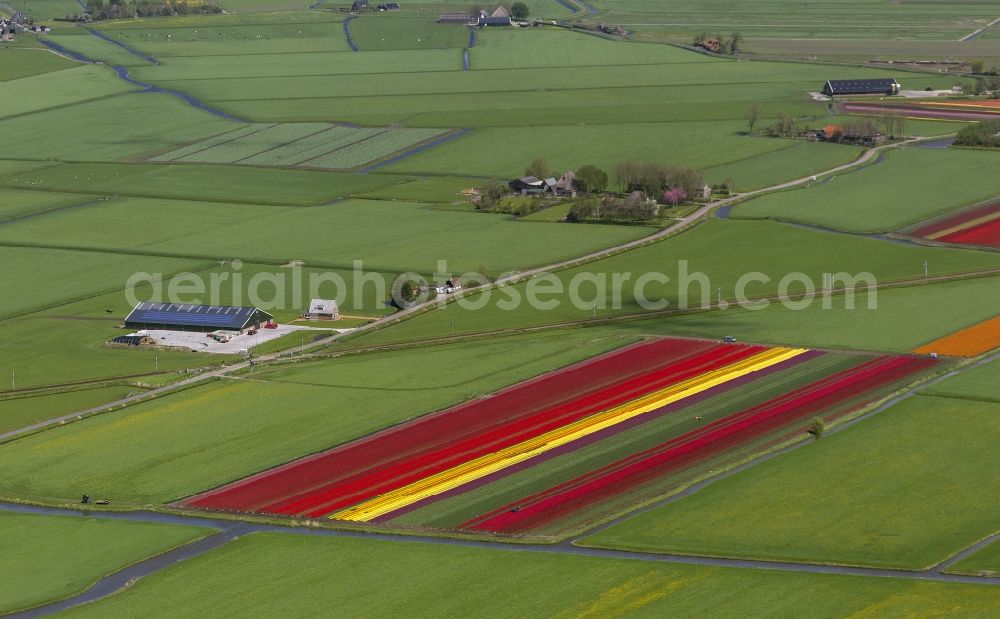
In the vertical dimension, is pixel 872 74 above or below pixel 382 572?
above

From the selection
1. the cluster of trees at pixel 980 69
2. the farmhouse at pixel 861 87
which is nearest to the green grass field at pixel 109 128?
the farmhouse at pixel 861 87

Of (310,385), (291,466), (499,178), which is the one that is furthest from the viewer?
(499,178)

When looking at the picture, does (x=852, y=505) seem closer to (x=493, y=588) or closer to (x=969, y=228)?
(x=493, y=588)

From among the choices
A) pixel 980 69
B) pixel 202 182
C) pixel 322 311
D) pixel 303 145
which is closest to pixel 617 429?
pixel 322 311

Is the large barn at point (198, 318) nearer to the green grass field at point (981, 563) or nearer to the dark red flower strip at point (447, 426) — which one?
the dark red flower strip at point (447, 426)

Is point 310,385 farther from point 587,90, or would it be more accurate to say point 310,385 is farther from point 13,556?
point 587,90

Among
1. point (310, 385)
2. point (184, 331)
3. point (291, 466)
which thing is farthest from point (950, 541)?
point (184, 331)

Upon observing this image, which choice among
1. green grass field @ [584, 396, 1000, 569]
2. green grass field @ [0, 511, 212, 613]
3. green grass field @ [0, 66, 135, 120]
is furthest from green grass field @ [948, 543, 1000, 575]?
green grass field @ [0, 66, 135, 120]
